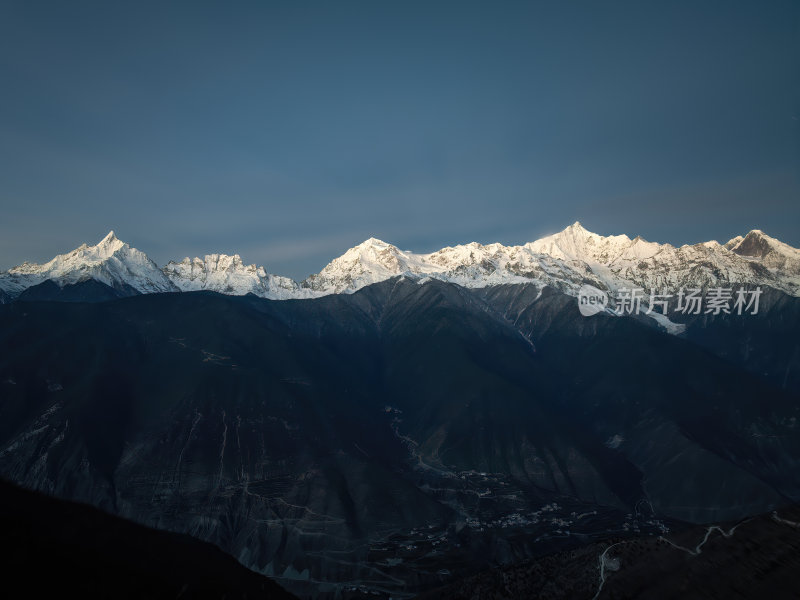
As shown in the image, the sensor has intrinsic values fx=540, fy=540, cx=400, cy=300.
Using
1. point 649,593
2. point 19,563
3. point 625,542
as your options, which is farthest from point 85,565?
point 625,542

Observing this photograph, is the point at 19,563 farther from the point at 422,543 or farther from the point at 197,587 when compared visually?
the point at 422,543

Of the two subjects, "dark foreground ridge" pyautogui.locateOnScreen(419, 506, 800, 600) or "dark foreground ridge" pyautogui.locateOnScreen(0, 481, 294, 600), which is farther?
"dark foreground ridge" pyautogui.locateOnScreen(419, 506, 800, 600)

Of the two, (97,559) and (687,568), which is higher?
(97,559)

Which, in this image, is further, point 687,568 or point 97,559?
point 687,568

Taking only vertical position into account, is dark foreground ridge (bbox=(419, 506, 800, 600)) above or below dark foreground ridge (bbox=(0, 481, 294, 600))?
below
